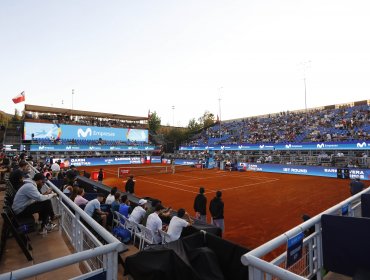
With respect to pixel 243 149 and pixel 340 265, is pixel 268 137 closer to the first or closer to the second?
pixel 243 149

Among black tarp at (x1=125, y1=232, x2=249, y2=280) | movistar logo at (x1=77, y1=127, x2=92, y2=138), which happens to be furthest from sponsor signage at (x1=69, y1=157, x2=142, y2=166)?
black tarp at (x1=125, y1=232, x2=249, y2=280)

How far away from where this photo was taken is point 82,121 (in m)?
56.3

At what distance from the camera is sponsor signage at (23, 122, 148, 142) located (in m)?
44.6

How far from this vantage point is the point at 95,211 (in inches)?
343

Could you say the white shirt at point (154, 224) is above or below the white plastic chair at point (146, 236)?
above

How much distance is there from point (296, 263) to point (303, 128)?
45398 millimetres

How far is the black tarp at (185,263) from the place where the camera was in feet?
9.00

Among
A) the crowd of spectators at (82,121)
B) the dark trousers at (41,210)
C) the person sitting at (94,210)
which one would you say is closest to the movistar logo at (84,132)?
the crowd of spectators at (82,121)

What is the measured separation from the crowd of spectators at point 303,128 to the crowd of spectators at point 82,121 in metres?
19.0

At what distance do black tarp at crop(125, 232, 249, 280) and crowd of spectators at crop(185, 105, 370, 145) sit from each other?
34.7 meters

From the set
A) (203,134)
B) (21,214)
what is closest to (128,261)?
(21,214)

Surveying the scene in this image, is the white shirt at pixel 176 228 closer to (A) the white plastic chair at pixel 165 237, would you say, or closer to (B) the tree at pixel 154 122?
(A) the white plastic chair at pixel 165 237

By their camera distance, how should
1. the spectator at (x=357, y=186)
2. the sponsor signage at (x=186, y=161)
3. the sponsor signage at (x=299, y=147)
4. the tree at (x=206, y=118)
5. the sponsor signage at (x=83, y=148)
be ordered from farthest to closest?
the tree at (x=206, y=118) < the sponsor signage at (x=186, y=161) < the sponsor signage at (x=83, y=148) < the sponsor signage at (x=299, y=147) < the spectator at (x=357, y=186)

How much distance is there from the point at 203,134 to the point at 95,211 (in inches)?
2322
